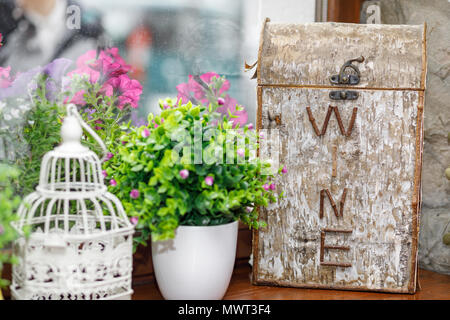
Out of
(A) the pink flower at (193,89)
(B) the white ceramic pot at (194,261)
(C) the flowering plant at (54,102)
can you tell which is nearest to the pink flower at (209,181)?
(B) the white ceramic pot at (194,261)

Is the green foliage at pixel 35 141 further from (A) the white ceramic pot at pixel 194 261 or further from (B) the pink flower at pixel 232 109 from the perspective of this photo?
(B) the pink flower at pixel 232 109

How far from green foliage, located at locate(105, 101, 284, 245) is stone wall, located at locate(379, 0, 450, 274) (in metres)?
0.88

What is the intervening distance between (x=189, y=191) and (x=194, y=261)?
0.65 ft

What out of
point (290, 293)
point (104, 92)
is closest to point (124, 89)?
point (104, 92)

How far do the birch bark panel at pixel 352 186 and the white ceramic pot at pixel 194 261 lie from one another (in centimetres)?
29

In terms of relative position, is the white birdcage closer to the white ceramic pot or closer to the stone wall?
the white ceramic pot

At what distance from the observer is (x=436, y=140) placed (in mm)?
1940

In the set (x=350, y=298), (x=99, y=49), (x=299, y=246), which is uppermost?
(x=99, y=49)

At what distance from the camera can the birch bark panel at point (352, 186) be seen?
5.29ft

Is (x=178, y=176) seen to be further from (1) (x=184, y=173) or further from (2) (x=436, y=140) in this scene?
(2) (x=436, y=140)

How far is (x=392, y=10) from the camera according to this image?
6.87 feet

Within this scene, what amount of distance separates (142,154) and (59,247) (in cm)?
32
